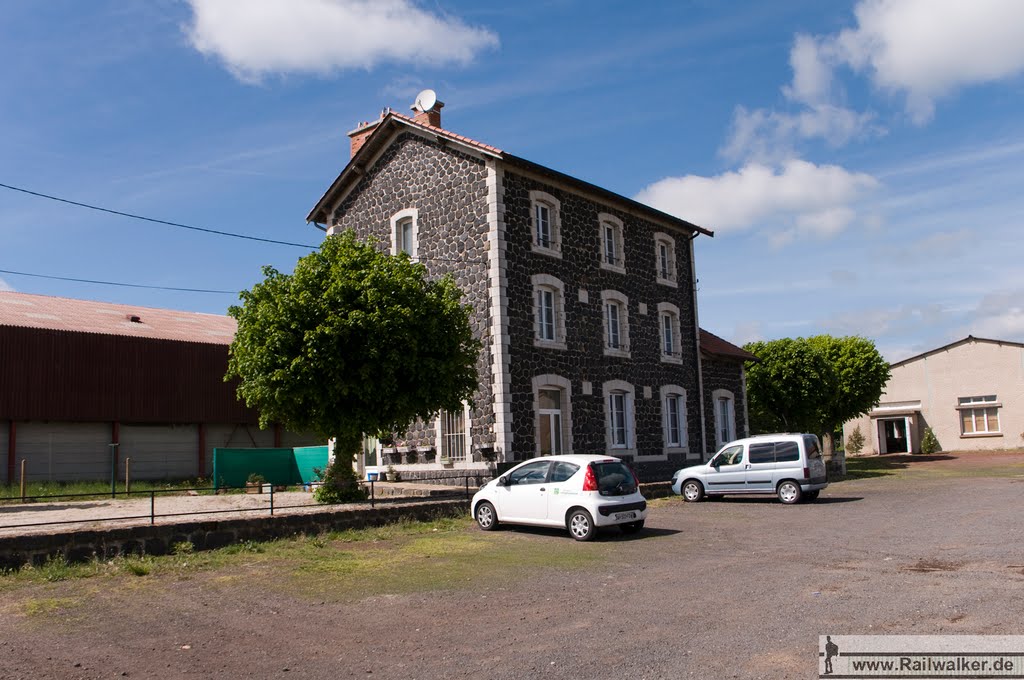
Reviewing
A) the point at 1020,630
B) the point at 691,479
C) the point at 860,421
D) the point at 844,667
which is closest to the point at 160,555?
the point at 844,667

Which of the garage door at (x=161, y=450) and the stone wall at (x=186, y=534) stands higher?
the garage door at (x=161, y=450)

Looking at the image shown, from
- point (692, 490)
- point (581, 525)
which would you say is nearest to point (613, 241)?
point (692, 490)

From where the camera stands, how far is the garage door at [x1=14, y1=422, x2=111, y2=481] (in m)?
25.9

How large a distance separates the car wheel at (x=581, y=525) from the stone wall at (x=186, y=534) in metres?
3.63

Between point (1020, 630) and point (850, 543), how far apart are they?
6.12 meters

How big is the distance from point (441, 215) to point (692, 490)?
9.87 meters

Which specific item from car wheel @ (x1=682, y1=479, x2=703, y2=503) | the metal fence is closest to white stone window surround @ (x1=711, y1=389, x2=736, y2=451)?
car wheel @ (x1=682, y1=479, x2=703, y2=503)

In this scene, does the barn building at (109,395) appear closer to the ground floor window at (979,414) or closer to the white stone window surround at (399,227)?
the white stone window surround at (399,227)

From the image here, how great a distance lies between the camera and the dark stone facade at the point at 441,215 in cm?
2180

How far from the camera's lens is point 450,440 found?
22.3m

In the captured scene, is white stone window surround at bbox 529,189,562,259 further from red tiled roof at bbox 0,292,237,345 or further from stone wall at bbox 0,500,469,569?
red tiled roof at bbox 0,292,237,345

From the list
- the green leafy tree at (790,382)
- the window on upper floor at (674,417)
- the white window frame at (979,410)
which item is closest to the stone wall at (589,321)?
the window on upper floor at (674,417)

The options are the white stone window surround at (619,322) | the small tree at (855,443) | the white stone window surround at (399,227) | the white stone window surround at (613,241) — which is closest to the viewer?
the white stone window surround at (399,227)

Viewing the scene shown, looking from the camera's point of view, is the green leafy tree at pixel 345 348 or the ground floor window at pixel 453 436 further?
the ground floor window at pixel 453 436
